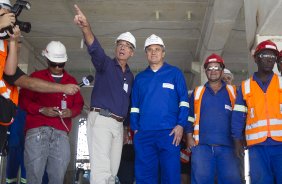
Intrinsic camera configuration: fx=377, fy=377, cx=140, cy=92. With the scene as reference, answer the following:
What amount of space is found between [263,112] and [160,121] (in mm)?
930

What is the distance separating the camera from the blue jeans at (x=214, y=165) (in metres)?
3.54

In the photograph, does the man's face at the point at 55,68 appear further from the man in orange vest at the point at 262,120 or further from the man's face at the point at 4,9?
the man in orange vest at the point at 262,120

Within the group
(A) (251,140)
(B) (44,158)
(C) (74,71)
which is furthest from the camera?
(C) (74,71)

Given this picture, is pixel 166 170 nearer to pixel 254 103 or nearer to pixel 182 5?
pixel 254 103

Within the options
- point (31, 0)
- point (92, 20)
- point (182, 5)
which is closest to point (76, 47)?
point (92, 20)

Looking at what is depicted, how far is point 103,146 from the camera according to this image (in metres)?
3.42

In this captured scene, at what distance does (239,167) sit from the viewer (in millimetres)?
3629

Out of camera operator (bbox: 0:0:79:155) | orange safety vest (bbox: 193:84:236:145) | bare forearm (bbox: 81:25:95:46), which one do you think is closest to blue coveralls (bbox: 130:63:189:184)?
orange safety vest (bbox: 193:84:236:145)

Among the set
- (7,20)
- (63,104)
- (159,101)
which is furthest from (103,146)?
(7,20)

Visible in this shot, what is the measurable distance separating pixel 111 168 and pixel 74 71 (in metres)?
8.88

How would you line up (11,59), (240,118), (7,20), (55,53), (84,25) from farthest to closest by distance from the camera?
1. (55,53)
2. (240,118)
3. (84,25)
4. (11,59)
5. (7,20)

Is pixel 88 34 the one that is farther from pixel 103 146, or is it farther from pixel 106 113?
pixel 103 146

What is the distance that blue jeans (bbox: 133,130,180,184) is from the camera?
11.3ft

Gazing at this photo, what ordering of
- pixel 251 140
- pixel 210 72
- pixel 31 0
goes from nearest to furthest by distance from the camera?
pixel 251 140
pixel 210 72
pixel 31 0
